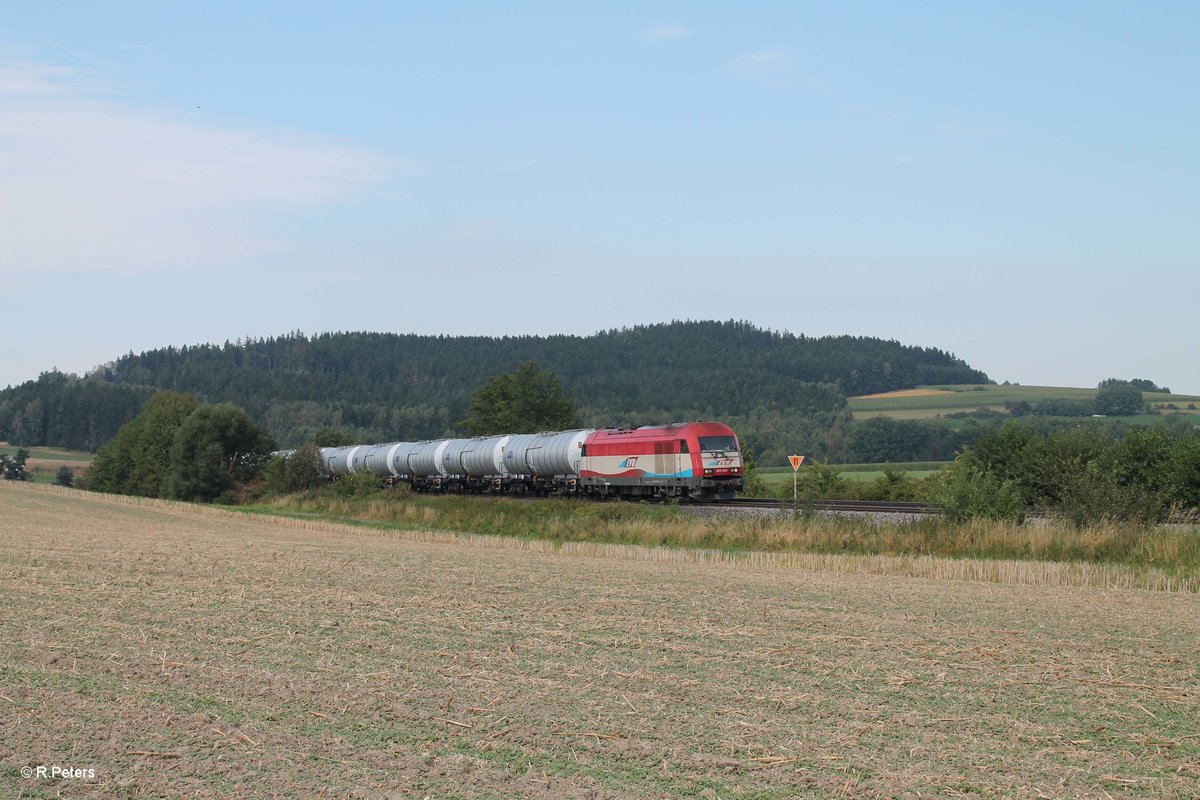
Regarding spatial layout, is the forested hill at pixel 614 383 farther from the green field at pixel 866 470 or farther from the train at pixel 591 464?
the train at pixel 591 464

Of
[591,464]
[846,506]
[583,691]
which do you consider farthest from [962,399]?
[583,691]

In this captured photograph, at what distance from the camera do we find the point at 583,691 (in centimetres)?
1089

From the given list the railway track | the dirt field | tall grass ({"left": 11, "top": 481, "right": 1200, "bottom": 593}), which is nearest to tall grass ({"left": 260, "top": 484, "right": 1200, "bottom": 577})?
tall grass ({"left": 11, "top": 481, "right": 1200, "bottom": 593})

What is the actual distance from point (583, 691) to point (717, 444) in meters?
38.1

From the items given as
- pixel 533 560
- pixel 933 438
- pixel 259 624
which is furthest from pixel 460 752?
pixel 933 438

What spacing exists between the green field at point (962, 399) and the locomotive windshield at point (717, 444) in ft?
270

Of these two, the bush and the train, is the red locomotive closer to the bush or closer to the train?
the train

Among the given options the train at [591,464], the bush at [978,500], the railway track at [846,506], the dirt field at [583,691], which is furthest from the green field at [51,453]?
the dirt field at [583,691]

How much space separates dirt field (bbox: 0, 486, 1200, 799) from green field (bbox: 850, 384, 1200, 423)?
115165 mm

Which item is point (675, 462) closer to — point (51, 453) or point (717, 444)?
point (717, 444)

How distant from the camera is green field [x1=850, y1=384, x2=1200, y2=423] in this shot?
13338 centimetres

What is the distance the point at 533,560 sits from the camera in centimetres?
2733

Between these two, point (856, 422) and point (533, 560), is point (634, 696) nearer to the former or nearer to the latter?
point (533, 560)

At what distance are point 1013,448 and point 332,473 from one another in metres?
48.8
